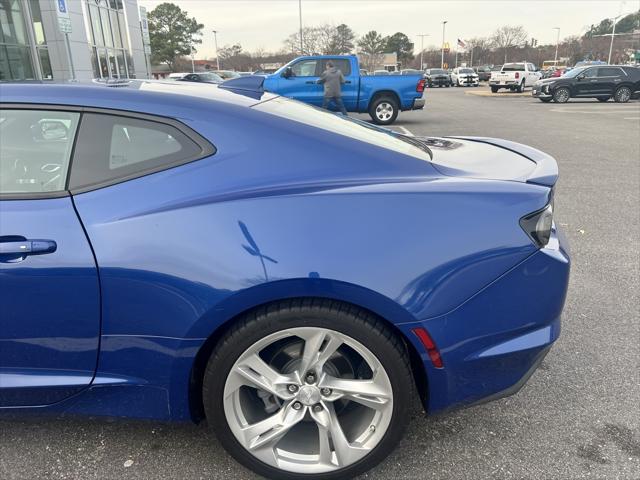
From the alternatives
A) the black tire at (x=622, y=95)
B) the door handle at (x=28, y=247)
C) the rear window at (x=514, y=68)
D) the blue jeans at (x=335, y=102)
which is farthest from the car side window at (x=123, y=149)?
the rear window at (x=514, y=68)

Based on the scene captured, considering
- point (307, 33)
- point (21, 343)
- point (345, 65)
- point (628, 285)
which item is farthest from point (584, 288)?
point (307, 33)

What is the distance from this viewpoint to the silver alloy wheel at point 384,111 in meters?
13.9

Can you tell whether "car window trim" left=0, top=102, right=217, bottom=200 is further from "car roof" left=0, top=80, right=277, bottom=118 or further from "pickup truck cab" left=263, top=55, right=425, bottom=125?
"pickup truck cab" left=263, top=55, right=425, bottom=125

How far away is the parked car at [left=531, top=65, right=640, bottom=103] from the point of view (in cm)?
2195

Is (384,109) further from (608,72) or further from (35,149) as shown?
(608,72)

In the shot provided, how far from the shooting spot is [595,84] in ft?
72.2

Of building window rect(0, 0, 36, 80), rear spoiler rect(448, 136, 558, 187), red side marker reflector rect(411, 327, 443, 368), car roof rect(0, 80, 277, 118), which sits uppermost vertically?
building window rect(0, 0, 36, 80)

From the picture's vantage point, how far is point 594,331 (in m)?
3.19

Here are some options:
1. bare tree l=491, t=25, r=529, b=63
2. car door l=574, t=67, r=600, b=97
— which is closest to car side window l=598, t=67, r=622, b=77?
car door l=574, t=67, r=600, b=97

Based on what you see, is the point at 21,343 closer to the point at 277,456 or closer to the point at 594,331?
the point at 277,456

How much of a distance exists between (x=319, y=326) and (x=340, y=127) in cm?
96

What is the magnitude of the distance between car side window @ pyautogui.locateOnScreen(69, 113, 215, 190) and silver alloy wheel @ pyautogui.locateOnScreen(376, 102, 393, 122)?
41.3 ft

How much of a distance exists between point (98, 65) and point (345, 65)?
48.7ft

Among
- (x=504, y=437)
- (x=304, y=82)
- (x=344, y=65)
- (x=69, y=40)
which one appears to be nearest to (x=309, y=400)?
(x=504, y=437)
